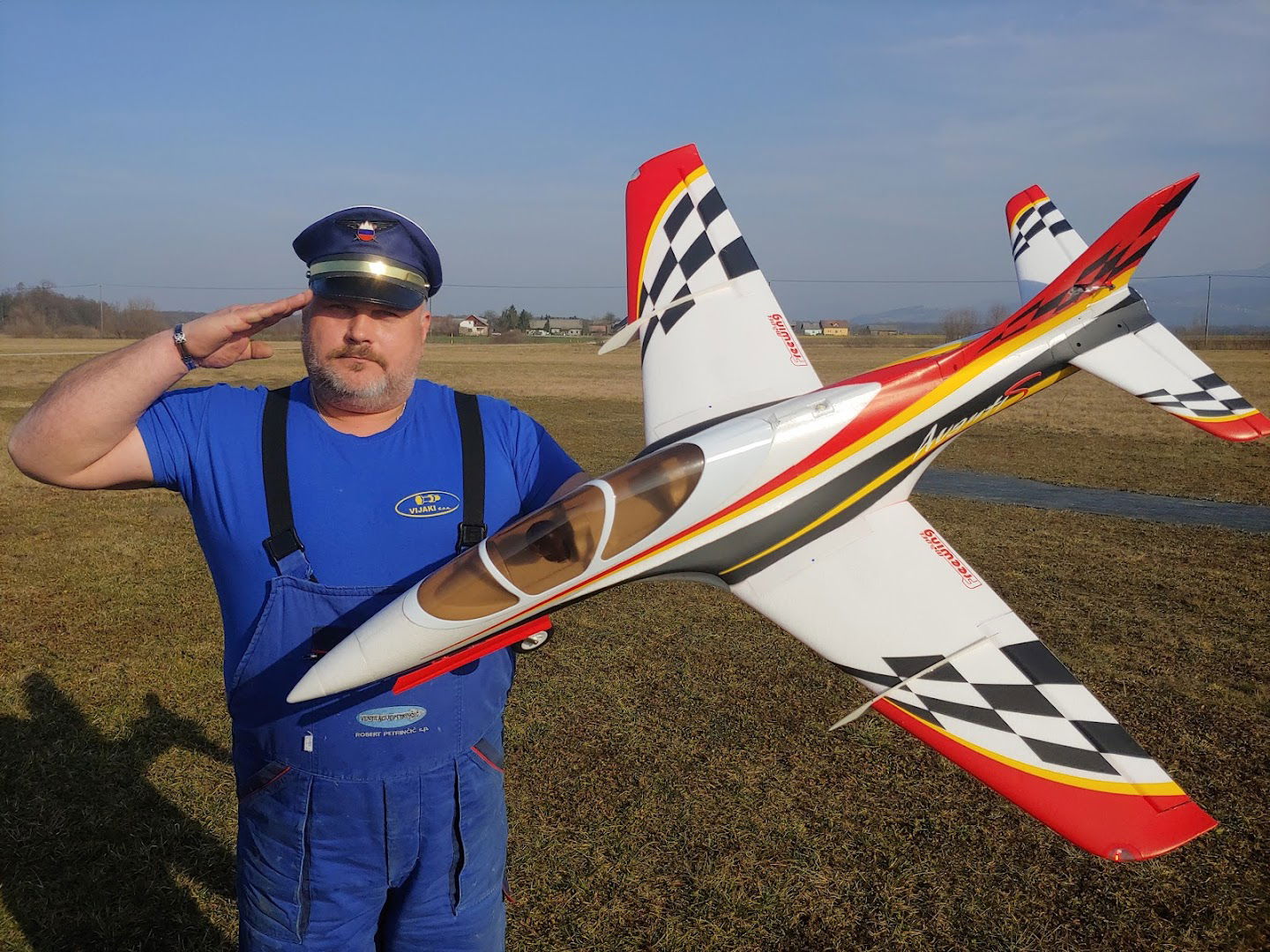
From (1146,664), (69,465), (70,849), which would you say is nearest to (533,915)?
(70,849)

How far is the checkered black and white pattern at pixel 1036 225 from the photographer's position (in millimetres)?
6359

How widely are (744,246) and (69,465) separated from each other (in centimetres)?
408

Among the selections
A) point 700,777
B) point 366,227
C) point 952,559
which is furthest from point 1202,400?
point 366,227

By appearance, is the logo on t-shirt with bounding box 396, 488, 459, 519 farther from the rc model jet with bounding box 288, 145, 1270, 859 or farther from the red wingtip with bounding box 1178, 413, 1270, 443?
the red wingtip with bounding box 1178, 413, 1270, 443

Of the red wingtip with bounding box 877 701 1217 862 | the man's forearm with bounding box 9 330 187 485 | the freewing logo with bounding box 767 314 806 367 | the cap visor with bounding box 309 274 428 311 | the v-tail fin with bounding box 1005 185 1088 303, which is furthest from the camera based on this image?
the v-tail fin with bounding box 1005 185 1088 303

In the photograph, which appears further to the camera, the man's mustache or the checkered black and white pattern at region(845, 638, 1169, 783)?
the checkered black and white pattern at region(845, 638, 1169, 783)

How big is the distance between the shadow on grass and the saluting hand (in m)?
2.88

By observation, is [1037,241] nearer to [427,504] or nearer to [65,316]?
[427,504]

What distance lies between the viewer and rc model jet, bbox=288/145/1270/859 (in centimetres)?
276

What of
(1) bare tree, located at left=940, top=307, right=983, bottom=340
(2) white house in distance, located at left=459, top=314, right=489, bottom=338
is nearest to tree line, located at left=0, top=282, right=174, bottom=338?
(2) white house in distance, located at left=459, top=314, right=489, bottom=338

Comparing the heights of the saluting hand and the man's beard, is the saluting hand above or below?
above

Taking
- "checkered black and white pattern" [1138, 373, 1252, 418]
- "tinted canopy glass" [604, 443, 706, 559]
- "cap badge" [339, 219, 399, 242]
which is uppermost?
"cap badge" [339, 219, 399, 242]

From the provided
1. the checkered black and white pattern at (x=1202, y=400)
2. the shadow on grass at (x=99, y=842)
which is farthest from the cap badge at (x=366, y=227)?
the checkered black and white pattern at (x=1202, y=400)

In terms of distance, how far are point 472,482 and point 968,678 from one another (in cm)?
233
